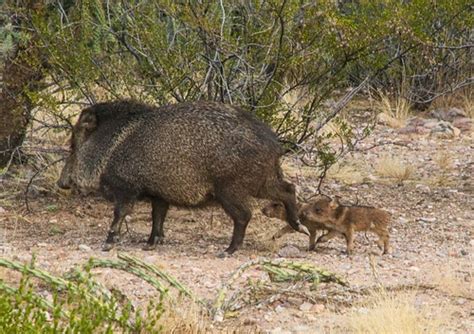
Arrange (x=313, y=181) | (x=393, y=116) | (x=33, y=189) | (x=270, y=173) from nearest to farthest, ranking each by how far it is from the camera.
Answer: (x=270, y=173)
(x=33, y=189)
(x=313, y=181)
(x=393, y=116)

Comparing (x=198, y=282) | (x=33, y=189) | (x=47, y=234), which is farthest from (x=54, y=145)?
(x=198, y=282)

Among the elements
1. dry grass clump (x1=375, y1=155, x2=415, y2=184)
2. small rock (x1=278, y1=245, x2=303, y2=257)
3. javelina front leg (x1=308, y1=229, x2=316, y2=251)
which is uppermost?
dry grass clump (x1=375, y1=155, x2=415, y2=184)

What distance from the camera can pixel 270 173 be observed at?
7.48m

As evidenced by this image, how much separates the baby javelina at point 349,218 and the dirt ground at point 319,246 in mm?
177

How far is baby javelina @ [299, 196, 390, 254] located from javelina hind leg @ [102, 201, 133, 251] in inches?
54.0

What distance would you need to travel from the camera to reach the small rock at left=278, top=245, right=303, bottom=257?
7602 mm

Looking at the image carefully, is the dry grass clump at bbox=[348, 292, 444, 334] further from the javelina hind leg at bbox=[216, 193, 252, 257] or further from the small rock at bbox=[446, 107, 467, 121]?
the small rock at bbox=[446, 107, 467, 121]

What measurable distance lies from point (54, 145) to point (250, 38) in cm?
305

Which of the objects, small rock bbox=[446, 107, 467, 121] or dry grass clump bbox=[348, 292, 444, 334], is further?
small rock bbox=[446, 107, 467, 121]

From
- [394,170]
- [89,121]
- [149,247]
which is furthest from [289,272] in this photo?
[394,170]

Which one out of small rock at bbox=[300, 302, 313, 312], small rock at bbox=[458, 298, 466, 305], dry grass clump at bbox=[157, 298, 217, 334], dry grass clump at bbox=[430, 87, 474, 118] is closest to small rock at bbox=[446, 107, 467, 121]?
dry grass clump at bbox=[430, 87, 474, 118]

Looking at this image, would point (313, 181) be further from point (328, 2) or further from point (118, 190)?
point (118, 190)

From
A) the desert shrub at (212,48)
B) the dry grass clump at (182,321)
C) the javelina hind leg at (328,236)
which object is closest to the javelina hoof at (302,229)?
the javelina hind leg at (328,236)

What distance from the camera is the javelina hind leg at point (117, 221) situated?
7566 millimetres
